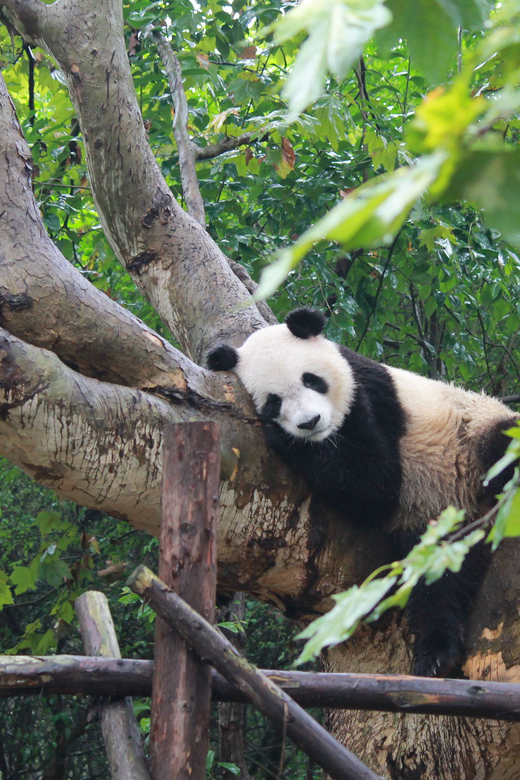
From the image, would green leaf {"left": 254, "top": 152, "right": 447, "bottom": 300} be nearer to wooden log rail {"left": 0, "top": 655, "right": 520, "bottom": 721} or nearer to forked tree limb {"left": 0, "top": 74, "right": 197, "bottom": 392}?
wooden log rail {"left": 0, "top": 655, "right": 520, "bottom": 721}

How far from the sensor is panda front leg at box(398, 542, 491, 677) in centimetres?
236

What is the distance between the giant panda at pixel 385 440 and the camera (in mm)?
2461

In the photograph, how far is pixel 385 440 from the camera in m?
2.78

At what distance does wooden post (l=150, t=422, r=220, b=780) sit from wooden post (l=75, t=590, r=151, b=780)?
0.09m

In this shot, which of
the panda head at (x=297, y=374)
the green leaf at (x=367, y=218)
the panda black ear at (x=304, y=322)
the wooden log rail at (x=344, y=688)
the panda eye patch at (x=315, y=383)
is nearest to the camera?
the green leaf at (x=367, y=218)

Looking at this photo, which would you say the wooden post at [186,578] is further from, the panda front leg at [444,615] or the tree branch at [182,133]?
the tree branch at [182,133]

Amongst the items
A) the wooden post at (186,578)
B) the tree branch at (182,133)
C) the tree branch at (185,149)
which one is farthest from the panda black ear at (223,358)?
the tree branch at (182,133)

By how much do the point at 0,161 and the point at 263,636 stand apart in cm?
516

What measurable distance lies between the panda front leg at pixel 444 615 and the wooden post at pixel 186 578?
2.84 ft

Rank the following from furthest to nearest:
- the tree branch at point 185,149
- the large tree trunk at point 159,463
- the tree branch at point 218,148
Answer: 1. the tree branch at point 218,148
2. the tree branch at point 185,149
3. the large tree trunk at point 159,463

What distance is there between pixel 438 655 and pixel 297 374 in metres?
1.12

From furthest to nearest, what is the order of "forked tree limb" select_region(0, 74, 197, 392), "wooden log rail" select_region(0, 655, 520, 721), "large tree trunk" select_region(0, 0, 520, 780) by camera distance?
1. "forked tree limb" select_region(0, 74, 197, 392)
2. "large tree trunk" select_region(0, 0, 520, 780)
3. "wooden log rail" select_region(0, 655, 520, 721)

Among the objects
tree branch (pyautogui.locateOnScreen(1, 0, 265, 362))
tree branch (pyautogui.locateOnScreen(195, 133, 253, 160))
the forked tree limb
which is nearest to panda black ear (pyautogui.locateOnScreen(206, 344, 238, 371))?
the forked tree limb

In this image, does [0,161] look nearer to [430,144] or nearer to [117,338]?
[117,338]
